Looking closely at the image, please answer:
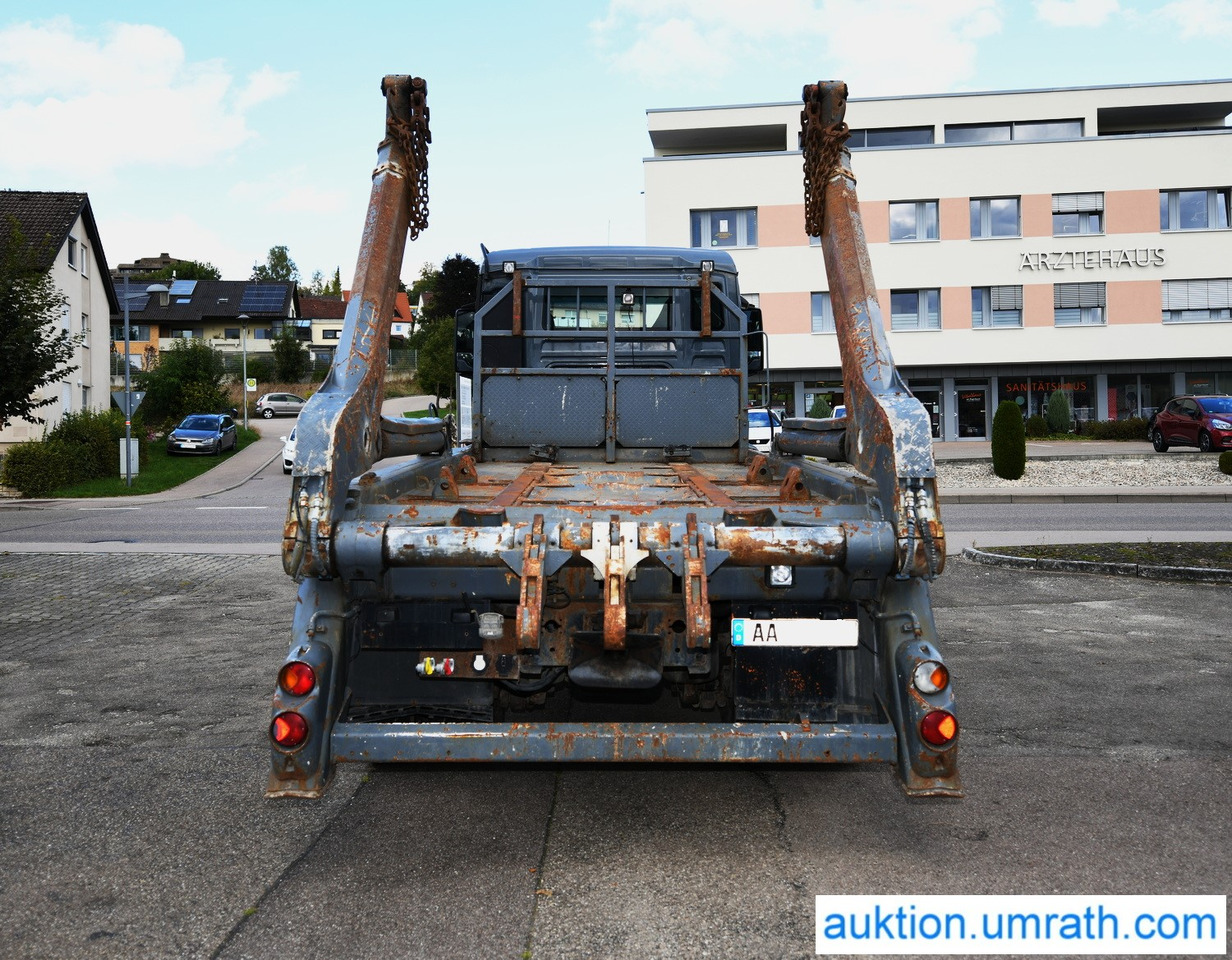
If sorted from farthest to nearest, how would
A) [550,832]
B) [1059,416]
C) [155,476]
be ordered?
[1059,416] → [155,476] → [550,832]

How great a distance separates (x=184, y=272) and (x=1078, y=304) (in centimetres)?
10111

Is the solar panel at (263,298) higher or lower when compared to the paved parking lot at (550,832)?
higher

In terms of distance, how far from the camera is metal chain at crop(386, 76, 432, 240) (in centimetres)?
519

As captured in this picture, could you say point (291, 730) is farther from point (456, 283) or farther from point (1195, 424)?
point (456, 283)

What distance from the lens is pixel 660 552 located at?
3639 millimetres

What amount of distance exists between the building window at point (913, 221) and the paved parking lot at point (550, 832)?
3366 cm

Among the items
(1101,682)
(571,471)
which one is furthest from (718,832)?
(1101,682)

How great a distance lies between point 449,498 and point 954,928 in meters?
2.71

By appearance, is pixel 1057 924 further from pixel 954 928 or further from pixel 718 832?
pixel 718 832

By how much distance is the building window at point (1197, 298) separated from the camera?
38031mm


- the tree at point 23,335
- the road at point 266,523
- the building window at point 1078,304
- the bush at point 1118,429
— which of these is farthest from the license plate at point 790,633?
the building window at point 1078,304

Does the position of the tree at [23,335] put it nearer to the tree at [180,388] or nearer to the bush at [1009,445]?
the bush at [1009,445]

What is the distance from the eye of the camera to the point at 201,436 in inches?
1393

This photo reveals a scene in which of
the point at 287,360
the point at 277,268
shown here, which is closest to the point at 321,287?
the point at 277,268
